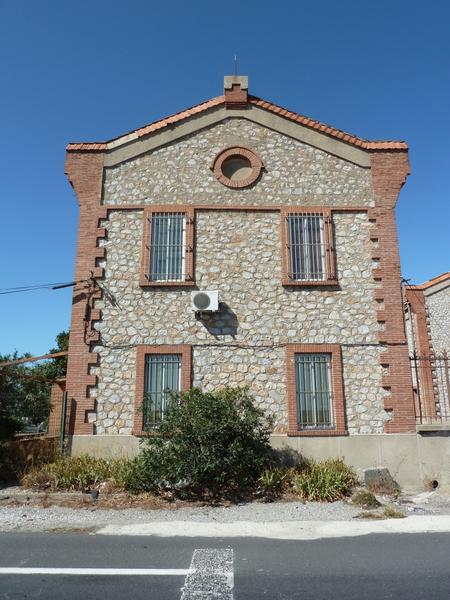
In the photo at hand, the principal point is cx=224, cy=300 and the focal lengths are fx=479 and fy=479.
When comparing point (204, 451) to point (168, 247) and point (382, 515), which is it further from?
point (168, 247)

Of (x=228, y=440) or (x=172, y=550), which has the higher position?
(x=228, y=440)

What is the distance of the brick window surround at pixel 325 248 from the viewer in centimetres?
1216

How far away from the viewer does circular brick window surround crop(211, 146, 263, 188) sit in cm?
1290

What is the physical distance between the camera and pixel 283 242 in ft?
41.0

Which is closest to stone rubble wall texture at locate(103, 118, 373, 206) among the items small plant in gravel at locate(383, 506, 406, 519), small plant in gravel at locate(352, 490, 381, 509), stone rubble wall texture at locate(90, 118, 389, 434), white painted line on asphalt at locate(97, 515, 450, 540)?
stone rubble wall texture at locate(90, 118, 389, 434)

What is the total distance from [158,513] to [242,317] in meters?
5.00

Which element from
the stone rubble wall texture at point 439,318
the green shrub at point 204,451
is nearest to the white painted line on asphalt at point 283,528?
the green shrub at point 204,451

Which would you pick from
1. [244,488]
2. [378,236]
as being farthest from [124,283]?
[378,236]

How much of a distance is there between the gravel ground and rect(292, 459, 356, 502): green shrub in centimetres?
26

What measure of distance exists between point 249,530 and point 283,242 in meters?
7.17

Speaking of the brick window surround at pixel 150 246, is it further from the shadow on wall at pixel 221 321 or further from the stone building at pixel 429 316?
the stone building at pixel 429 316

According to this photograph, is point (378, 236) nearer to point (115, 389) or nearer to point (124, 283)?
point (124, 283)

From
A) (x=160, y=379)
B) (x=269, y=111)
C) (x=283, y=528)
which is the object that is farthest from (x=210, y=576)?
(x=269, y=111)

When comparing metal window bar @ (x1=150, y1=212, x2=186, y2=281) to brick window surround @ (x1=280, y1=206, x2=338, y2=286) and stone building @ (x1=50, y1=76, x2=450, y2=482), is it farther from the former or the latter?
brick window surround @ (x1=280, y1=206, x2=338, y2=286)
